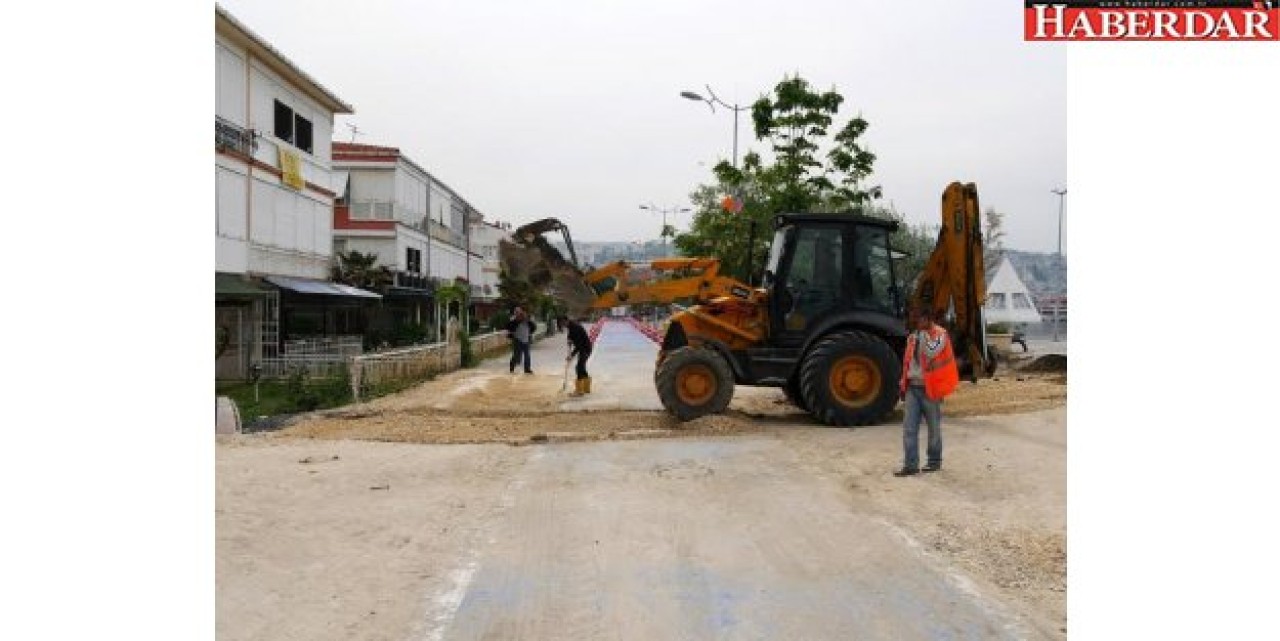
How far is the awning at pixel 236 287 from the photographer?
814 inches

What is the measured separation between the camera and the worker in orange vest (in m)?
8.82

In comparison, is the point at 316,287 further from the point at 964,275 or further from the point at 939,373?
the point at 939,373

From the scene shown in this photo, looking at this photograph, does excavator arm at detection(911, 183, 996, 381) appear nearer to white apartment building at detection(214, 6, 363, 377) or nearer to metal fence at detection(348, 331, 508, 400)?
metal fence at detection(348, 331, 508, 400)

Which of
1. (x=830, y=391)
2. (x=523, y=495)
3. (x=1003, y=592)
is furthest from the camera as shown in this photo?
(x=830, y=391)

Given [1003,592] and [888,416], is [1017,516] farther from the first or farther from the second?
[888,416]

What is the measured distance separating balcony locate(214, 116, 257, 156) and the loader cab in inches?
574

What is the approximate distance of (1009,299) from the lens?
4181cm

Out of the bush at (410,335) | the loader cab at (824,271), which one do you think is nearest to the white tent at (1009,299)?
the bush at (410,335)

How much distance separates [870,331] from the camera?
12711 mm

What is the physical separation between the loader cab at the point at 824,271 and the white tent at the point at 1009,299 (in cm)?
2930

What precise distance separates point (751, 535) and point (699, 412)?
5.73 meters

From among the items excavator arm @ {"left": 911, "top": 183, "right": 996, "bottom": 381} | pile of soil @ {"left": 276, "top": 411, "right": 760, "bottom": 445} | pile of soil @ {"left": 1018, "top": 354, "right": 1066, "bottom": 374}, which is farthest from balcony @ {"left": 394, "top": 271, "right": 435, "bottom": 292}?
excavator arm @ {"left": 911, "top": 183, "right": 996, "bottom": 381}
